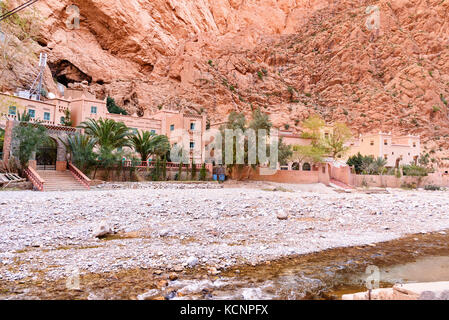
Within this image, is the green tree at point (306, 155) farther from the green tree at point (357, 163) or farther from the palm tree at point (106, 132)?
the palm tree at point (106, 132)

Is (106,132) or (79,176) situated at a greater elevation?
(106,132)

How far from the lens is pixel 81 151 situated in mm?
→ 19344

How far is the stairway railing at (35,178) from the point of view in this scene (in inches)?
595

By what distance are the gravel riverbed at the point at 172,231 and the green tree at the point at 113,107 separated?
1157 inches

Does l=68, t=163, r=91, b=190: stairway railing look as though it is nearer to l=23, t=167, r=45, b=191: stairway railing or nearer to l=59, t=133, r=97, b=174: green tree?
l=59, t=133, r=97, b=174: green tree

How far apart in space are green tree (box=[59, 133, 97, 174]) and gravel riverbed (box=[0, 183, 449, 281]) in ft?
28.8

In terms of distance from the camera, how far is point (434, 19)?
6894cm

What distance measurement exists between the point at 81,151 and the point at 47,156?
3516 millimetres

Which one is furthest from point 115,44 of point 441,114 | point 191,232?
point 441,114

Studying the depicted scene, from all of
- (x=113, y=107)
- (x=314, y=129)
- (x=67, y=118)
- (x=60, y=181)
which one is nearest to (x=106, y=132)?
(x=60, y=181)

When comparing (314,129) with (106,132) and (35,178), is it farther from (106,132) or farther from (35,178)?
(35,178)

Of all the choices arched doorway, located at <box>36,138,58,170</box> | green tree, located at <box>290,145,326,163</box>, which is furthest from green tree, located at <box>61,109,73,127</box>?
green tree, located at <box>290,145,326,163</box>

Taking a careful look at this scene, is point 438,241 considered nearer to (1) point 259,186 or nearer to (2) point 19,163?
(1) point 259,186

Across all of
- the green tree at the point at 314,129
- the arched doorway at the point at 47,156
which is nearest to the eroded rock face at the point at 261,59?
the green tree at the point at 314,129
